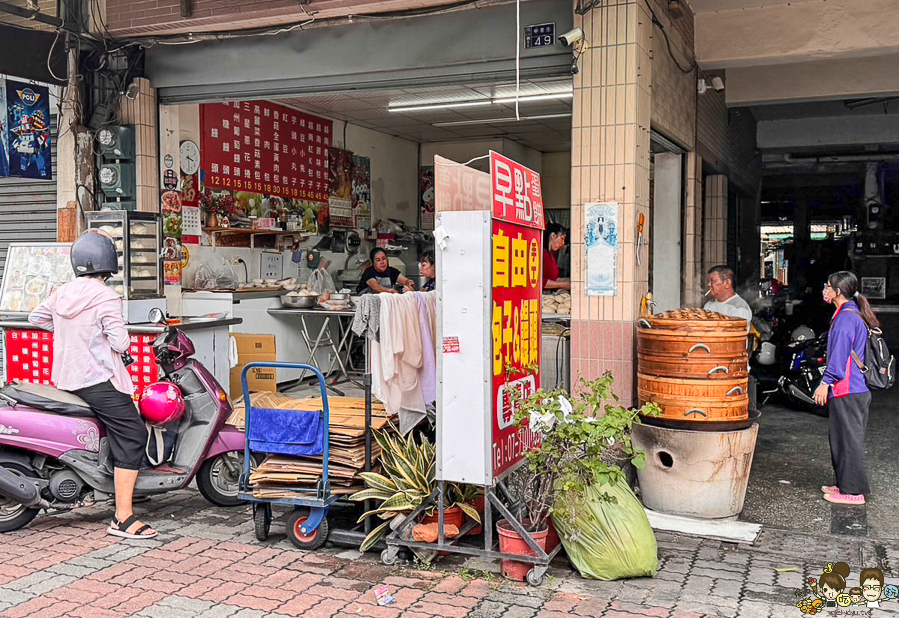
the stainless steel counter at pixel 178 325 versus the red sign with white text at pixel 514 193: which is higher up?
the red sign with white text at pixel 514 193

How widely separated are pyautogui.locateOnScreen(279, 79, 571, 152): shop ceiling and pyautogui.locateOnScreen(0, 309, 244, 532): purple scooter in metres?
4.21

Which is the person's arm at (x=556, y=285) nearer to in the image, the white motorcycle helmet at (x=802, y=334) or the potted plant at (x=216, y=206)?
the white motorcycle helmet at (x=802, y=334)

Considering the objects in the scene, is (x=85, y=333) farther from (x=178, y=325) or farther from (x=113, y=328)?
(x=178, y=325)

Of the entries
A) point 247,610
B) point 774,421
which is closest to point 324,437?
point 247,610

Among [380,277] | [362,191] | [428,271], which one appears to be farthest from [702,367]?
[362,191]

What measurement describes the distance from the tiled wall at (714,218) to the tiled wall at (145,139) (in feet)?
20.4

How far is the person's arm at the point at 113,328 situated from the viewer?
5.10m

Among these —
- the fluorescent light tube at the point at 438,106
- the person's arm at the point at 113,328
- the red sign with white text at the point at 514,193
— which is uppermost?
the fluorescent light tube at the point at 438,106

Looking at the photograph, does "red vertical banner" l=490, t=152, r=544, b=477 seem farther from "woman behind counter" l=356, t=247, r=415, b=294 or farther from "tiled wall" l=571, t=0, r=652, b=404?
"woman behind counter" l=356, t=247, r=415, b=294

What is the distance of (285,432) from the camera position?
4871 mm

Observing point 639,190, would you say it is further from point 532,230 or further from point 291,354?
point 291,354

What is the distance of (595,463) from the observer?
4332 millimetres

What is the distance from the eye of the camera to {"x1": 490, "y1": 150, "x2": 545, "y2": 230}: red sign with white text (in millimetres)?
4366

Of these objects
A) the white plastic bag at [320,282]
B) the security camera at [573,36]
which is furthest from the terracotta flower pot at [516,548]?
the white plastic bag at [320,282]
